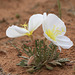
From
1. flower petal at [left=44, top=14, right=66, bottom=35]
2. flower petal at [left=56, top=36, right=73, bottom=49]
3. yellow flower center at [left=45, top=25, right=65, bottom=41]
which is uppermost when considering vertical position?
flower petal at [left=44, top=14, right=66, bottom=35]

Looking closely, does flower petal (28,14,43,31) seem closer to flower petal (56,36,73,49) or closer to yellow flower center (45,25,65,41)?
yellow flower center (45,25,65,41)

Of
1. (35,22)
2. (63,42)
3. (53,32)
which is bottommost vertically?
(63,42)

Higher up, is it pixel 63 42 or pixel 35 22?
pixel 35 22

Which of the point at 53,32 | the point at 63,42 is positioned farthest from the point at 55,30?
the point at 63,42

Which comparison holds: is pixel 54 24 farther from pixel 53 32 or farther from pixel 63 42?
pixel 63 42

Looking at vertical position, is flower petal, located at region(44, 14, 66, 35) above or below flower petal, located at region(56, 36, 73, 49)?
above

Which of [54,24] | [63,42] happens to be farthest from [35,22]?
[63,42]

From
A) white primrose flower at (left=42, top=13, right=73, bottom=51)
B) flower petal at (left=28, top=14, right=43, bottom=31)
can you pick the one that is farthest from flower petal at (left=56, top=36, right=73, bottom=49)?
flower petal at (left=28, top=14, right=43, bottom=31)
